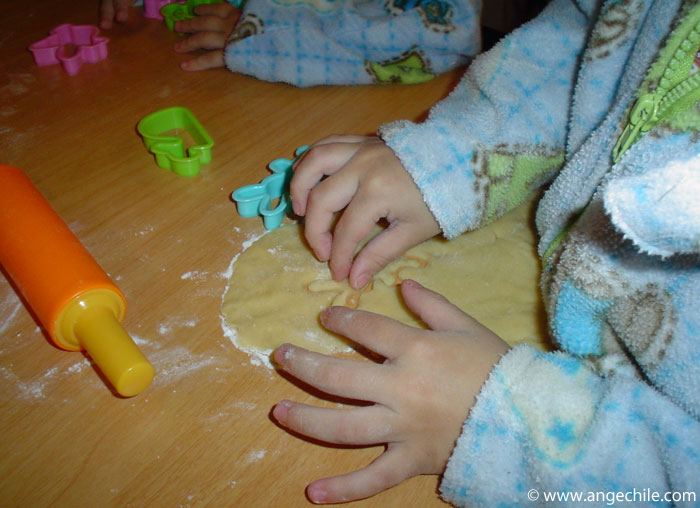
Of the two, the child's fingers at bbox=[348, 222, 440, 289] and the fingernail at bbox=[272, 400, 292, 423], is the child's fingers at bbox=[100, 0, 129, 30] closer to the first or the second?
the child's fingers at bbox=[348, 222, 440, 289]

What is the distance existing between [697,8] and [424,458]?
440mm

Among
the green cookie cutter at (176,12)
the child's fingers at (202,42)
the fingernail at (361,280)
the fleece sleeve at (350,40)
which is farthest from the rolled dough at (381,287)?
the green cookie cutter at (176,12)

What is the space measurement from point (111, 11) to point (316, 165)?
62cm

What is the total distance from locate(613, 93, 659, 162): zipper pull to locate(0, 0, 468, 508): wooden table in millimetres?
345

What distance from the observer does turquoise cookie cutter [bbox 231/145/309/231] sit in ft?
2.09

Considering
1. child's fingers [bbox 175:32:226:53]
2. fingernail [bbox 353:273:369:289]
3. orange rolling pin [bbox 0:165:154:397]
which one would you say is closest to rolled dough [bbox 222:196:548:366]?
fingernail [bbox 353:273:369:289]

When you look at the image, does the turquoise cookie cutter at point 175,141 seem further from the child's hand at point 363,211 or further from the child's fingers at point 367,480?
the child's fingers at point 367,480

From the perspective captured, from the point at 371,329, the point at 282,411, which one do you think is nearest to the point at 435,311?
the point at 371,329

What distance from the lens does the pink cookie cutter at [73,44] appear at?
861 millimetres

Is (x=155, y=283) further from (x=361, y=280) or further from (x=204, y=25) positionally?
(x=204, y=25)

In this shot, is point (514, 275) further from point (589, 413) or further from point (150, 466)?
point (150, 466)

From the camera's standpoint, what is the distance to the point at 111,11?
96 cm

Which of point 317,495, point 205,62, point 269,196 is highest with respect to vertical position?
point 205,62

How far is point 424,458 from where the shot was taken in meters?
0.45
